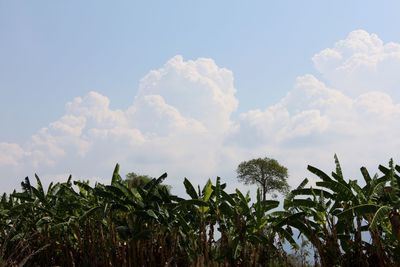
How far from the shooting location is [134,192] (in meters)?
6.78

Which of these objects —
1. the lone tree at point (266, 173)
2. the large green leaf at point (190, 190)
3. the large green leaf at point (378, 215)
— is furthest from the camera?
the lone tree at point (266, 173)

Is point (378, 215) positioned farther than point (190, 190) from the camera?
No

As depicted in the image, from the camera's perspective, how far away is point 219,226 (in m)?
6.03

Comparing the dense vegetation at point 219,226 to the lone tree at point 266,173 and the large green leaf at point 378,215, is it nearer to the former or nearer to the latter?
the large green leaf at point 378,215

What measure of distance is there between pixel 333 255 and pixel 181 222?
1970 millimetres

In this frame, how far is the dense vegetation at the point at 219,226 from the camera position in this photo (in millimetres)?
5016

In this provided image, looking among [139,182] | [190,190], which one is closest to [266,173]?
[139,182]

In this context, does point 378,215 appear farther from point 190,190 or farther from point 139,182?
point 139,182

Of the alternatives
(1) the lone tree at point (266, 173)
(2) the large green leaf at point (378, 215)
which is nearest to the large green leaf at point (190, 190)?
(2) the large green leaf at point (378, 215)

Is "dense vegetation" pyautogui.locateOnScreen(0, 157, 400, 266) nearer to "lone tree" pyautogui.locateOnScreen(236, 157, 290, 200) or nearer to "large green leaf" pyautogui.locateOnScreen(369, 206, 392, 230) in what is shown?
"large green leaf" pyautogui.locateOnScreen(369, 206, 392, 230)

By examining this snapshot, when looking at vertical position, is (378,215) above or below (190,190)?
Answer: below

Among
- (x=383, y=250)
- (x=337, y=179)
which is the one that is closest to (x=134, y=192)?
(x=337, y=179)

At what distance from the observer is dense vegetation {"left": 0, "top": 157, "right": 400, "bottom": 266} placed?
502 cm

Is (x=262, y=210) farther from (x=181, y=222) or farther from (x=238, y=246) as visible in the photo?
(x=181, y=222)
